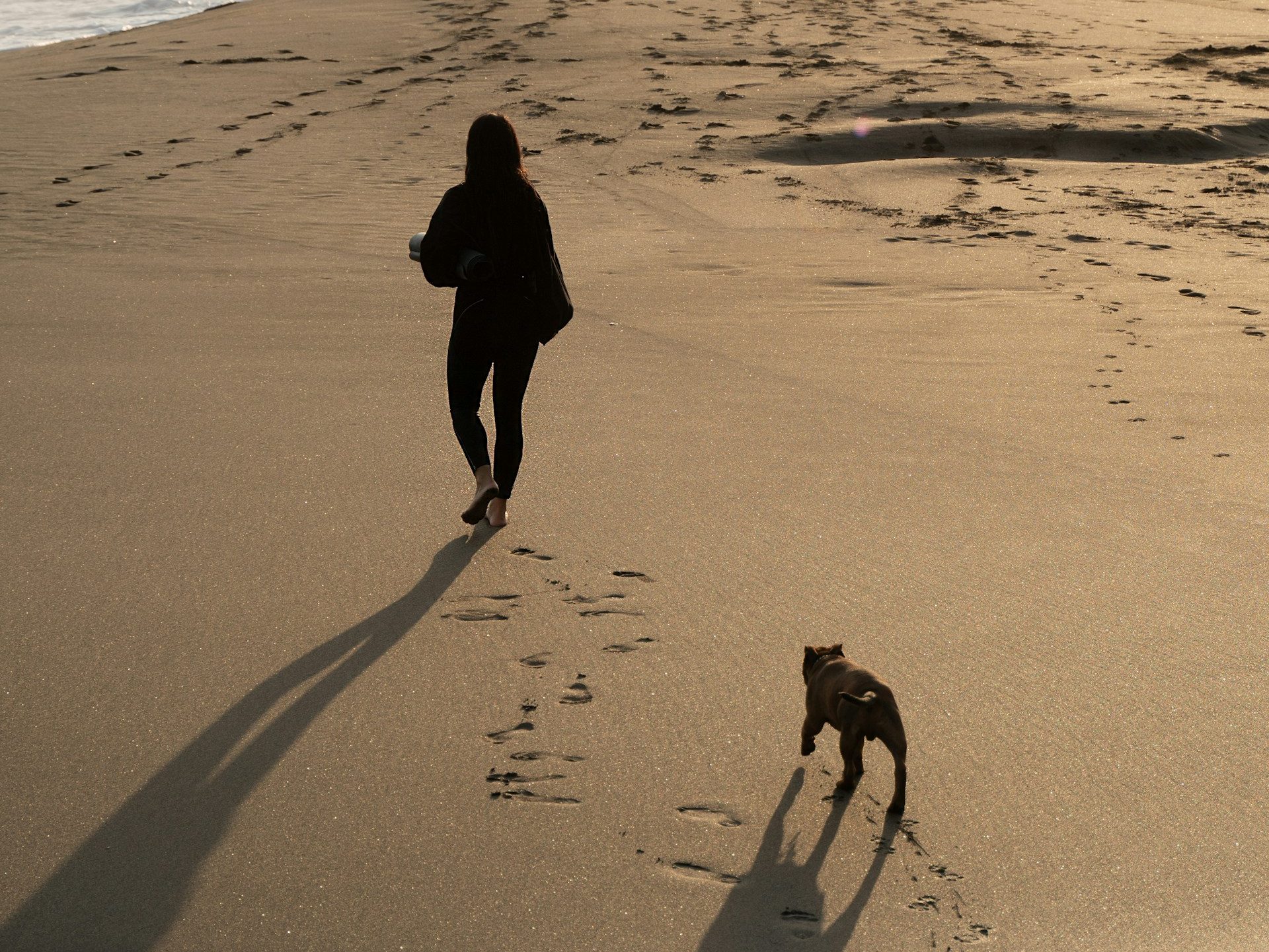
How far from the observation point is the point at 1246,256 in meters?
7.37

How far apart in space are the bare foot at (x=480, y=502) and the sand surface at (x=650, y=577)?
0.39 ft

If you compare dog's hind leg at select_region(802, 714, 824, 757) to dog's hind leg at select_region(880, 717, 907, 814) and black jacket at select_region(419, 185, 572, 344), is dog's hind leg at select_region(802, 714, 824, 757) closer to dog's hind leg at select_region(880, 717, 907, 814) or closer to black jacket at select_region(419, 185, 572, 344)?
dog's hind leg at select_region(880, 717, 907, 814)

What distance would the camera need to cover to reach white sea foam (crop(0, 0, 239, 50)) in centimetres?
2550

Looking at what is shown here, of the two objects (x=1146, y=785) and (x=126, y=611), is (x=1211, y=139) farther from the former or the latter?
(x=126, y=611)

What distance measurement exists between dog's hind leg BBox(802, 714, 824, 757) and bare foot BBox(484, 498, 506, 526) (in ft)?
5.09

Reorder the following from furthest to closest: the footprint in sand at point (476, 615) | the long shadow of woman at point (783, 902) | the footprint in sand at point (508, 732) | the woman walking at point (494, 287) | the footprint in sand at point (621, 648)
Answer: the woman walking at point (494, 287) → the footprint in sand at point (476, 615) → the footprint in sand at point (621, 648) → the footprint in sand at point (508, 732) → the long shadow of woman at point (783, 902)

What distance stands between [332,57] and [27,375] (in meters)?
10.1

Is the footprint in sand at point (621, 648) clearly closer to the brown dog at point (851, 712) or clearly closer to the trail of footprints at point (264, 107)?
the brown dog at point (851, 712)

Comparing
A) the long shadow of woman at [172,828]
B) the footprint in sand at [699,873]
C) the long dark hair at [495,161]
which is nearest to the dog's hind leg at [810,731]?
the footprint in sand at [699,873]

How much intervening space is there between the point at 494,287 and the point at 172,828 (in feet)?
6.22

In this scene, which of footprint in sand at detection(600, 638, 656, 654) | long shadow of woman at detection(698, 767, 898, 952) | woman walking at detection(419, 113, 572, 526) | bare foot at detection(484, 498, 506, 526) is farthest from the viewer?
bare foot at detection(484, 498, 506, 526)

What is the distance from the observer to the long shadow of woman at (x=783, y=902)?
83.0 inches

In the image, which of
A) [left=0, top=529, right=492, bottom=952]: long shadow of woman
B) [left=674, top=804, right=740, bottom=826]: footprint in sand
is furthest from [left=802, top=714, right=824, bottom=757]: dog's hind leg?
[left=0, top=529, right=492, bottom=952]: long shadow of woman

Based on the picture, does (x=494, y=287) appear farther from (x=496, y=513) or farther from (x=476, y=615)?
(x=476, y=615)
